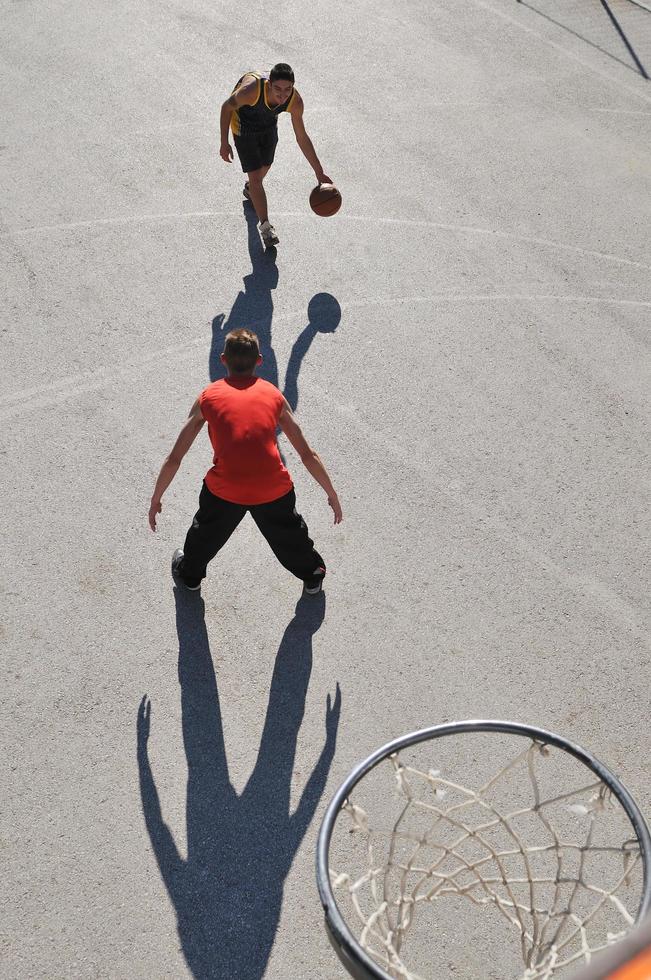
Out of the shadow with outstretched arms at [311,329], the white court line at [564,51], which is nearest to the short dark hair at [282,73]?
the shadow with outstretched arms at [311,329]

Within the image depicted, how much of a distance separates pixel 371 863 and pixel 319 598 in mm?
1942

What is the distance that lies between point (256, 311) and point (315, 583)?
9.96 ft

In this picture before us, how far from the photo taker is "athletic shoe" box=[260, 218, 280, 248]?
8550mm

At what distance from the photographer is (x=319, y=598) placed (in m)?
6.27

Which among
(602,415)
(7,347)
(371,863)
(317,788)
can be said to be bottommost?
(7,347)

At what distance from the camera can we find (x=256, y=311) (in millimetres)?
8203

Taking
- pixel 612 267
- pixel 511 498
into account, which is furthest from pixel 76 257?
pixel 612 267

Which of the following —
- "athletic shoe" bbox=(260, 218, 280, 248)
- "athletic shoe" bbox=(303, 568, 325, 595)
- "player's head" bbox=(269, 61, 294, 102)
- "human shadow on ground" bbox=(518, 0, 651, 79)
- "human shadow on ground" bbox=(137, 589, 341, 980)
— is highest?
"human shadow on ground" bbox=(518, 0, 651, 79)

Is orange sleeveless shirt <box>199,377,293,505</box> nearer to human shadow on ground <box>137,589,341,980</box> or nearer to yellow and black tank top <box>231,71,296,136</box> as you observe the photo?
human shadow on ground <box>137,589,341,980</box>

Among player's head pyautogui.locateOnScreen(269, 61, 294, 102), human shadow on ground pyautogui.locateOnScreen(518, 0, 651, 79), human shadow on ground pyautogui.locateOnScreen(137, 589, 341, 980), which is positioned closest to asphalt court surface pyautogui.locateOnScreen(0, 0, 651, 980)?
human shadow on ground pyautogui.locateOnScreen(137, 589, 341, 980)

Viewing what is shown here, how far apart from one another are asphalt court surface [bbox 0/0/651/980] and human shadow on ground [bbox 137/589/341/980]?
0.02 metres

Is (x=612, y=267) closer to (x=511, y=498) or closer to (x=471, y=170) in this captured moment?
(x=471, y=170)

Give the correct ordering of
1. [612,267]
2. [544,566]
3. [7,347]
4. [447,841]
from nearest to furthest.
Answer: [447,841] → [544,566] → [7,347] → [612,267]

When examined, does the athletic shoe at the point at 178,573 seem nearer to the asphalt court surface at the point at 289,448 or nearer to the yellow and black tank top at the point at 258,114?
the asphalt court surface at the point at 289,448
